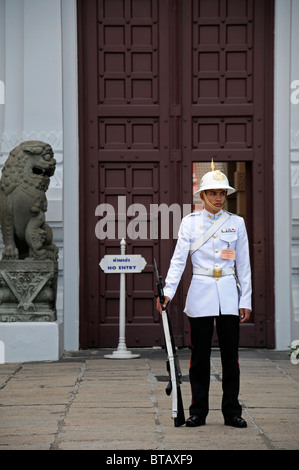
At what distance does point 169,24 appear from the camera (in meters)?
11.5

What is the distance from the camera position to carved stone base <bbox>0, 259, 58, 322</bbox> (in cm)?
1036

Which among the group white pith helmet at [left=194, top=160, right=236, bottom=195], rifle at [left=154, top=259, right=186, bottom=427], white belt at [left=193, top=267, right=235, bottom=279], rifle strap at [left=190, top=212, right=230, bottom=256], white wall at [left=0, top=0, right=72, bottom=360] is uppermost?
white wall at [left=0, top=0, right=72, bottom=360]

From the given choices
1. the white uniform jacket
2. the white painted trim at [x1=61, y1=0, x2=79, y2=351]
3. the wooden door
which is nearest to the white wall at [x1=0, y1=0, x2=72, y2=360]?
the white painted trim at [x1=61, y1=0, x2=79, y2=351]

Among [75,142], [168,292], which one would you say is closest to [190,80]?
[75,142]

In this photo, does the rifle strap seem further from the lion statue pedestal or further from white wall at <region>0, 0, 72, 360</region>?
white wall at <region>0, 0, 72, 360</region>

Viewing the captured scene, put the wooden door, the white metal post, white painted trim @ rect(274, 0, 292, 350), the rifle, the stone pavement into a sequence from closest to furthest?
the stone pavement < the rifle < the white metal post < white painted trim @ rect(274, 0, 292, 350) < the wooden door

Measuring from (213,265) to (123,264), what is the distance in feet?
12.8

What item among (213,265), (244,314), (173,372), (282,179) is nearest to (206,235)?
(213,265)

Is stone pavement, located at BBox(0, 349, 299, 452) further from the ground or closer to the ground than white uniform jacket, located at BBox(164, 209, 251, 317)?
closer to the ground

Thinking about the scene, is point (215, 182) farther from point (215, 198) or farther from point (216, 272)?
point (216, 272)

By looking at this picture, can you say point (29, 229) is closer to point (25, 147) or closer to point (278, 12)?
point (25, 147)

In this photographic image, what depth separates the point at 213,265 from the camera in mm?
6805

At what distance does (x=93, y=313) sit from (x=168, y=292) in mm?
4981
